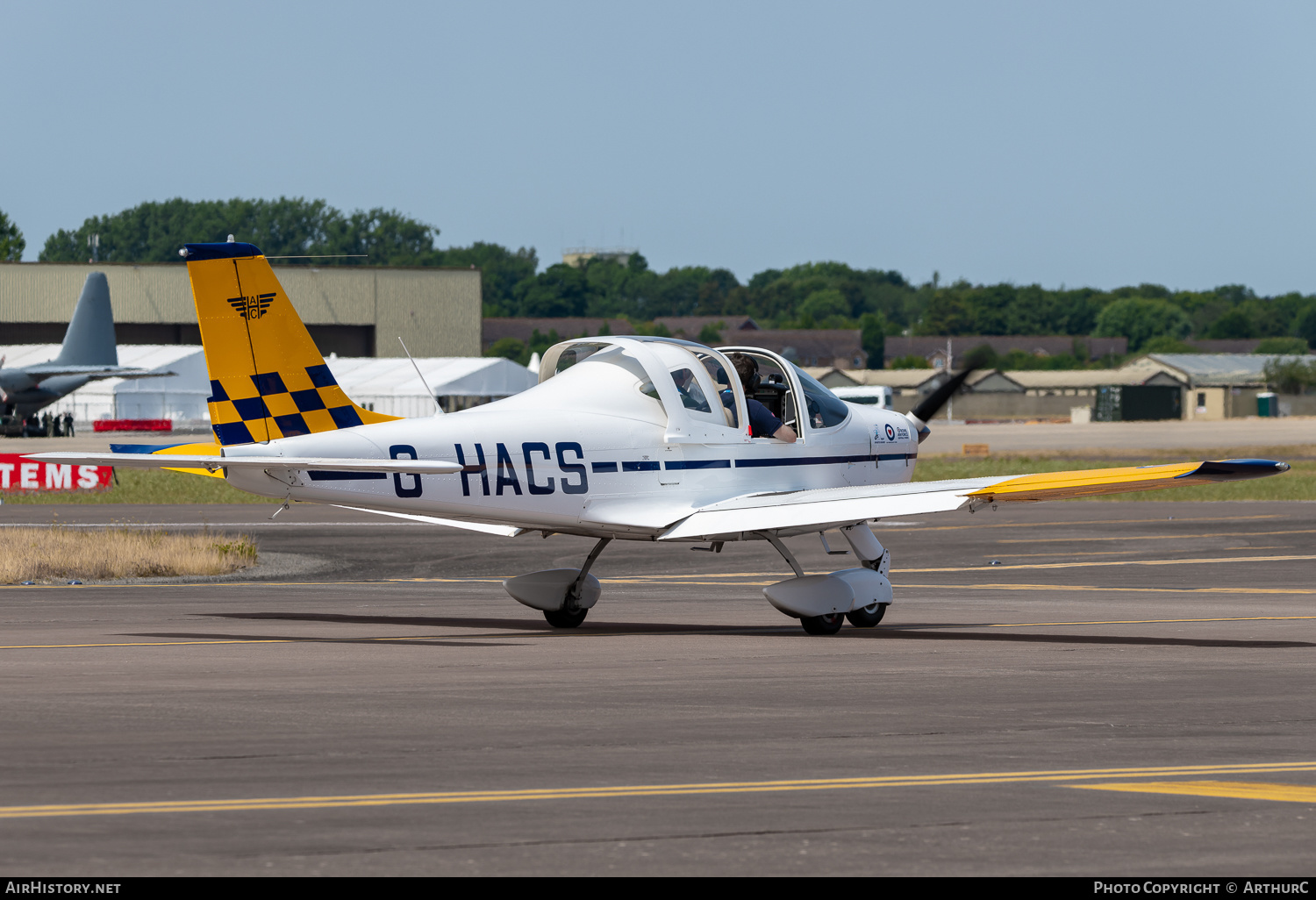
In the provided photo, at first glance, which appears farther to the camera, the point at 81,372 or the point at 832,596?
the point at 81,372

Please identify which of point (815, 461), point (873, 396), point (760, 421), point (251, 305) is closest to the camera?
point (251, 305)

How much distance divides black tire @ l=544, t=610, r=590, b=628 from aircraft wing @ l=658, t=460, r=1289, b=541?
1.48 meters

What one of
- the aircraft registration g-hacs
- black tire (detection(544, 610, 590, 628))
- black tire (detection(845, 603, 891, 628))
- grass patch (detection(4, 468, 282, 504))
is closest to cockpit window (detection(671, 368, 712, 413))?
the aircraft registration g-hacs

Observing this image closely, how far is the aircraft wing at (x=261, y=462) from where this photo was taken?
1505 cm

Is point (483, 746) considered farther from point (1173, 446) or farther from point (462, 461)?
point (1173, 446)

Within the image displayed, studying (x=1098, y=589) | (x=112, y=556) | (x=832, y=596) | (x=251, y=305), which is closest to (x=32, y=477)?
(x=112, y=556)

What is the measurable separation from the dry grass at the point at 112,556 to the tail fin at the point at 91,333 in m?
57.5

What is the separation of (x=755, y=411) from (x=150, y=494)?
3171cm

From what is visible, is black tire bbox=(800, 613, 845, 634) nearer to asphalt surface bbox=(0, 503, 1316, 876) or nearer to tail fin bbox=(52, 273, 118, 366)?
asphalt surface bbox=(0, 503, 1316, 876)

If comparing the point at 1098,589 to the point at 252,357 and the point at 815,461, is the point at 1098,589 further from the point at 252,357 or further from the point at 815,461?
the point at 252,357

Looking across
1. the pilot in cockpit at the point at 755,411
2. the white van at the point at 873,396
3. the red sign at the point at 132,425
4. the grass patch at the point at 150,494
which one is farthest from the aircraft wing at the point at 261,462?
the red sign at the point at 132,425

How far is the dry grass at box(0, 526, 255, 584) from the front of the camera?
24.6 m

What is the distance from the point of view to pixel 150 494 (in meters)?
46.4

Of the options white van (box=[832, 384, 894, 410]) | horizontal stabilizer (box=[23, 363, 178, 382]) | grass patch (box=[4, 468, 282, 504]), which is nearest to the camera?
grass patch (box=[4, 468, 282, 504])
